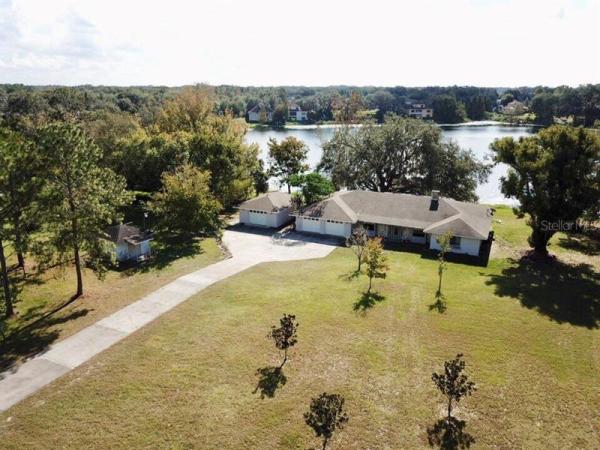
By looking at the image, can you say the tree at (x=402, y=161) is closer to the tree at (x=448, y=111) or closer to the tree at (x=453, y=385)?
the tree at (x=453, y=385)

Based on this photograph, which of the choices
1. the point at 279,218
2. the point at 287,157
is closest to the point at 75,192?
the point at 279,218

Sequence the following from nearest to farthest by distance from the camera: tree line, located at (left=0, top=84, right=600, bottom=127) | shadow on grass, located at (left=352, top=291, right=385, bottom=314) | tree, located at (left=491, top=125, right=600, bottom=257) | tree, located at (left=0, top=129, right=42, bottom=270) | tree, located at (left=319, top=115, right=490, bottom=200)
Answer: tree, located at (left=0, top=129, right=42, bottom=270) < shadow on grass, located at (left=352, top=291, right=385, bottom=314) < tree, located at (left=491, top=125, right=600, bottom=257) < tree, located at (left=319, top=115, right=490, bottom=200) < tree line, located at (left=0, top=84, right=600, bottom=127)

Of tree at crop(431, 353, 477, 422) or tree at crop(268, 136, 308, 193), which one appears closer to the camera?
tree at crop(431, 353, 477, 422)

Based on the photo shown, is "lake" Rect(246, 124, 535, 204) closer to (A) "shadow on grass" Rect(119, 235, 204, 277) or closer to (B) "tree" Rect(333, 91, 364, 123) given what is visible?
(B) "tree" Rect(333, 91, 364, 123)

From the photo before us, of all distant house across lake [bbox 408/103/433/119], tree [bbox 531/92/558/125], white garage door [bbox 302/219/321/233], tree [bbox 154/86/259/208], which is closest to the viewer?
white garage door [bbox 302/219/321/233]

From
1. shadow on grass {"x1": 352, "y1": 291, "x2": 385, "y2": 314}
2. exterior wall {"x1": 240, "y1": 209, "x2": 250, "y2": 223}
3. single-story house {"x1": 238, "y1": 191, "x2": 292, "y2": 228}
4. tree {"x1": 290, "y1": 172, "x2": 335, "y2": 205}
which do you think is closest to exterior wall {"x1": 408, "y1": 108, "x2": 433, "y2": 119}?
tree {"x1": 290, "y1": 172, "x2": 335, "y2": 205}

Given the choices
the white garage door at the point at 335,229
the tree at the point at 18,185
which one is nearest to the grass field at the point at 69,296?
the tree at the point at 18,185
